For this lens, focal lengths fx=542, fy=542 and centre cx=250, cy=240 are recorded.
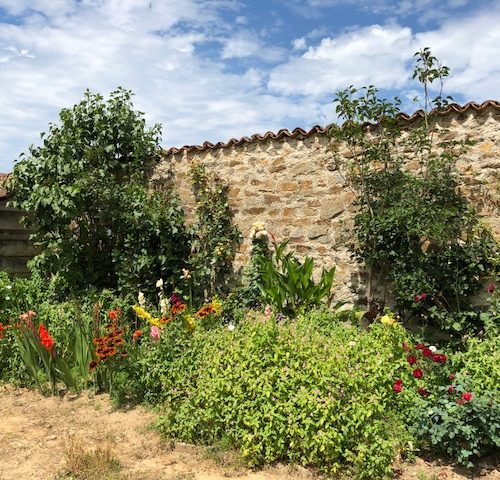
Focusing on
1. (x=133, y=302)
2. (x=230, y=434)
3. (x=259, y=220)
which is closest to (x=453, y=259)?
(x=259, y=220)

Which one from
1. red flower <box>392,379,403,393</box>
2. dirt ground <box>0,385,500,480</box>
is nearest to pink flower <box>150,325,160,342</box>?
dirt ground <box>0,385,500,480</box>

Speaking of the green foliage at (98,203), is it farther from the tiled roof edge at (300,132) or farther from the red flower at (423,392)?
the red flower at (423,392)

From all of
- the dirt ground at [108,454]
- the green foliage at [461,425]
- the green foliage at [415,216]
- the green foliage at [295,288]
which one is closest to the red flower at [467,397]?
the green foliage at [461,425]

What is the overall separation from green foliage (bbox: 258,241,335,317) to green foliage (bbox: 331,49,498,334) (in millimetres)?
544

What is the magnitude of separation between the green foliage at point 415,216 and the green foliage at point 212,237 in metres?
1.84

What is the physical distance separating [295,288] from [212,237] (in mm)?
1746

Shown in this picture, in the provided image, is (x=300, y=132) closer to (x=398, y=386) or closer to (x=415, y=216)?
(x=415, y=216)

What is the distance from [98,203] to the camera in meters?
7.82

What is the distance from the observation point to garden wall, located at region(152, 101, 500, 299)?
18.9ft

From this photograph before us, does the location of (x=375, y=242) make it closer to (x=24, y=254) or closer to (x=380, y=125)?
(x=380, y=125)

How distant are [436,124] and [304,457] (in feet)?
13.3

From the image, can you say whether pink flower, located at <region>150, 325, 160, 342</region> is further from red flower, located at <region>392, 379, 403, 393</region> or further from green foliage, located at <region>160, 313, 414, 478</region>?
red flower, located at <region>392, 379, 403, 393</region>

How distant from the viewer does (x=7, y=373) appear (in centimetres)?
559

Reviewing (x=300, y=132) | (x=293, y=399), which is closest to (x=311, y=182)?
(x=300, y=132)
